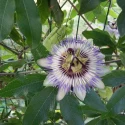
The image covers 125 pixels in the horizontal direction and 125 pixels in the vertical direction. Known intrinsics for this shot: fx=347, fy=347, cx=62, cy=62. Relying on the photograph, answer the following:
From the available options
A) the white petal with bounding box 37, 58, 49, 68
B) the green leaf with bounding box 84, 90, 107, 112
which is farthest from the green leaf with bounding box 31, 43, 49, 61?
the green leaf with bounding box 84, 90, 107, 112

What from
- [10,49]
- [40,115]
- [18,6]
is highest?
[18,6]

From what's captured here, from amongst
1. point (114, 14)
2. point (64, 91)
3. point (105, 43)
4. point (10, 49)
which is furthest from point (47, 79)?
point (114, 14)

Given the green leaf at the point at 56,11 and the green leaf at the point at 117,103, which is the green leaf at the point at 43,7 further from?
the green leaf at the point at 117,103

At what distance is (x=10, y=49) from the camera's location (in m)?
1.36

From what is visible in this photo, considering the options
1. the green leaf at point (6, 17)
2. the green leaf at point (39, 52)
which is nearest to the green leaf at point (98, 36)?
the green leaf at point (39, 52)

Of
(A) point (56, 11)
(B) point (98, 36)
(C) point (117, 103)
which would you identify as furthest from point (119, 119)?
(A) point (56, 11)

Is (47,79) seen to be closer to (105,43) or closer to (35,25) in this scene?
(35,25)

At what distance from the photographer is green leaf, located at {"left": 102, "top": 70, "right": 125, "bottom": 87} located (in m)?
0.92

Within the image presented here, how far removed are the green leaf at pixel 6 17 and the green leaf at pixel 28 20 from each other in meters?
0.02

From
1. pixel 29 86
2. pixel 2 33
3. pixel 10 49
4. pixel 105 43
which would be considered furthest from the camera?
pixel 10 49

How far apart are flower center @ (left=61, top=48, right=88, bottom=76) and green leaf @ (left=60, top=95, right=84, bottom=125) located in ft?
0.25

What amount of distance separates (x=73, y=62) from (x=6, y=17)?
189 millimetres

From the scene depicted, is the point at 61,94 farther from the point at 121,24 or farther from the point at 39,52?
the point at 121,24

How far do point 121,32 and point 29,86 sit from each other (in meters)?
0.30
